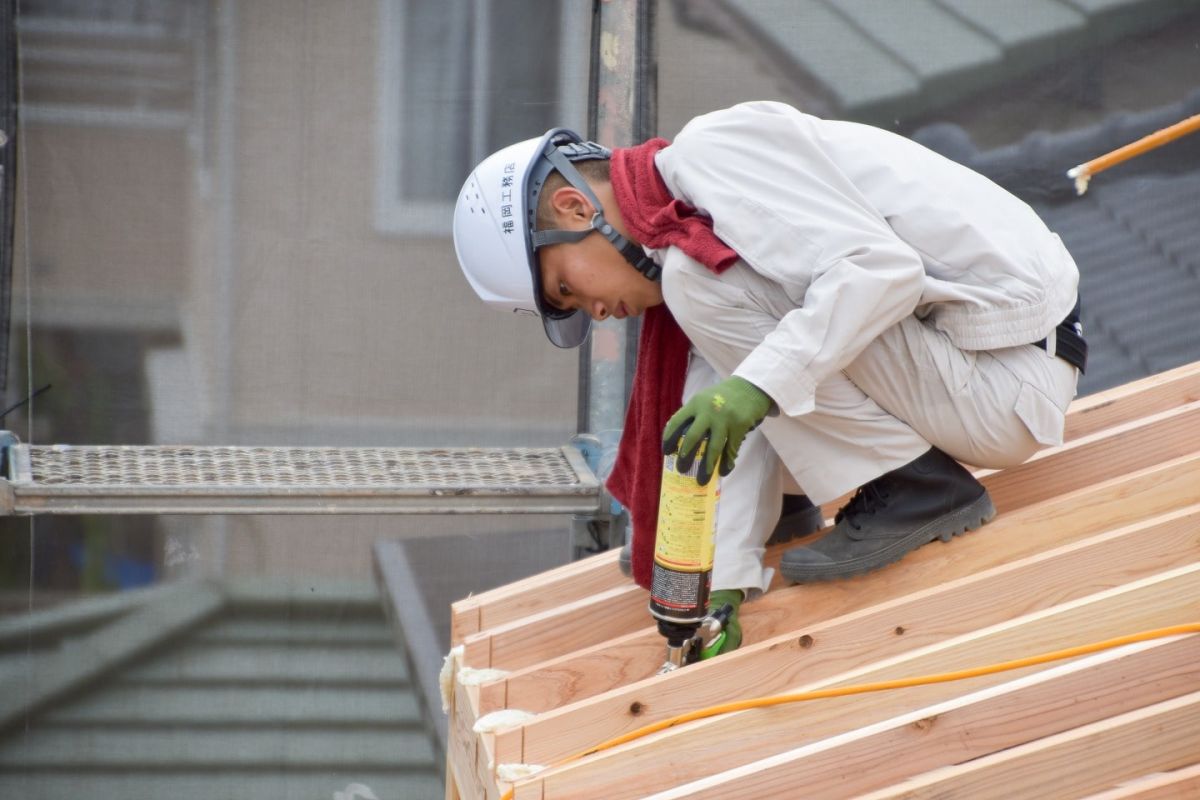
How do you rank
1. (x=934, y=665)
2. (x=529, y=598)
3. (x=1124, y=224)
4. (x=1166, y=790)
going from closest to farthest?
(x=1166, y=790)
(x=934, y=665)
(x=529, y=598)
(x=1124, y=224)

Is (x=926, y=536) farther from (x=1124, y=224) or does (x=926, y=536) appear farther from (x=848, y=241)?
(x=1124, y=224)

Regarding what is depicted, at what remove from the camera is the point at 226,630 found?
10.8 feet

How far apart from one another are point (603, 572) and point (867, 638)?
686 mm

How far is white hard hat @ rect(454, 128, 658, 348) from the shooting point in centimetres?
210

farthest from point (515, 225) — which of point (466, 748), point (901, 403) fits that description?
point (466, 748)

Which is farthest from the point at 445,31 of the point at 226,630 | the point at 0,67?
the point at 226,630

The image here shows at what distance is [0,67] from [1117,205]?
272 centimetres

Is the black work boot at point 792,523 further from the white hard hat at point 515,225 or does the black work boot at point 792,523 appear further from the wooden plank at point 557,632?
the white hard hat at point 515,225

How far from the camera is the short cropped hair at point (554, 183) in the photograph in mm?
2127

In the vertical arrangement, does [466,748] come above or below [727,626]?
below

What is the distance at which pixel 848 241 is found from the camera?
1894mm

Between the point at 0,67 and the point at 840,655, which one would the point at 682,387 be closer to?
the point at 840,655

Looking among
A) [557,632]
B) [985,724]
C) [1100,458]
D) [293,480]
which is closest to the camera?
[985,724]

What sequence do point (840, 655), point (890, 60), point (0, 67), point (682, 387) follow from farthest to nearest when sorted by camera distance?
point (890, 60) → point (0, 67) → point (682, 387) → point (840, 655)
